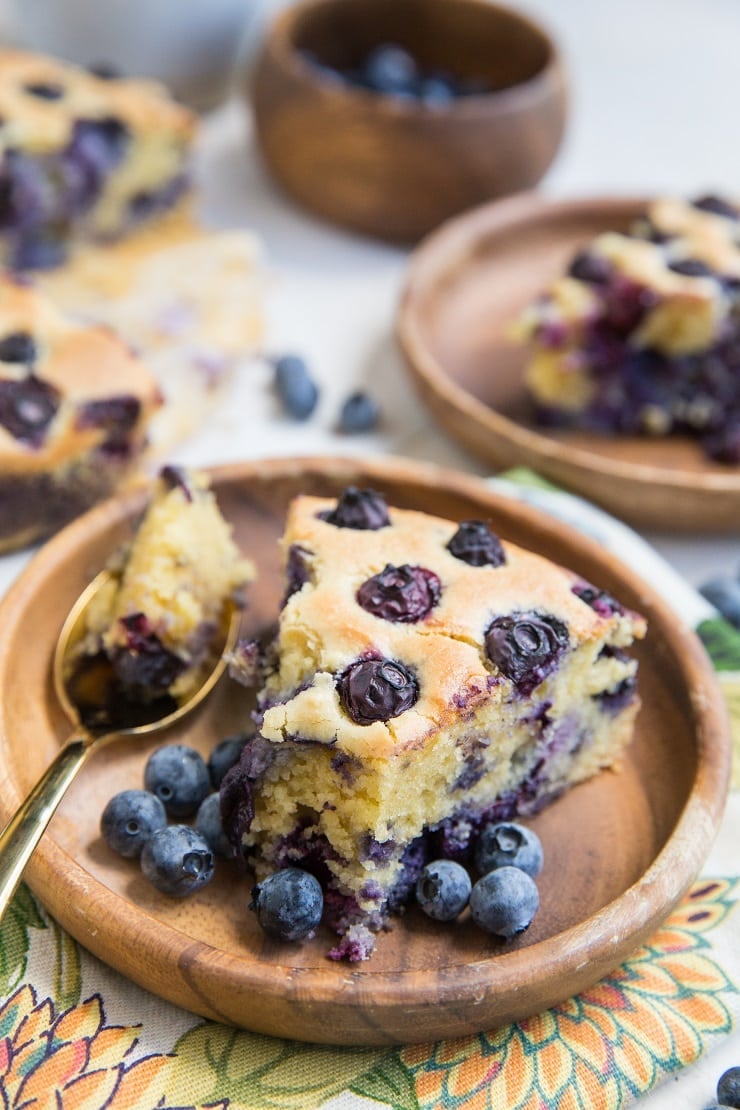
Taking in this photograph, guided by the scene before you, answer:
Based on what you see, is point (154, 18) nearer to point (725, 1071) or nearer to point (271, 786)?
point (271, 786)

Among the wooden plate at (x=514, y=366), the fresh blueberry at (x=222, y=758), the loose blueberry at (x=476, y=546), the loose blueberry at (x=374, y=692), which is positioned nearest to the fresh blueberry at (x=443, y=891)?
the loose blueberry at (x=374, y=692)

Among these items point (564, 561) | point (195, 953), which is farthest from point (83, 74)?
point (195, 953)

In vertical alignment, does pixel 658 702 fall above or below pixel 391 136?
below

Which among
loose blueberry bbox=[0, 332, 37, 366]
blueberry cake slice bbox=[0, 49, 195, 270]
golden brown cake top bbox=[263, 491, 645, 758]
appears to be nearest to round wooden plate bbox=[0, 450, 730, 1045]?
golden brown cake top bbox=[263, 491, 645, 758]

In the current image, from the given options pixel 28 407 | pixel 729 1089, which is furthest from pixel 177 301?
pixel 729 1089

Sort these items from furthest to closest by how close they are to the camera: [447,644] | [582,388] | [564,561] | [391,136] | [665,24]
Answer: [665,24] < [391,136] < [582,388] < [564,561] < [447,644]

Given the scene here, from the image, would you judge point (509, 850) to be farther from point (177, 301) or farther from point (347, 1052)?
point (177, 301)
